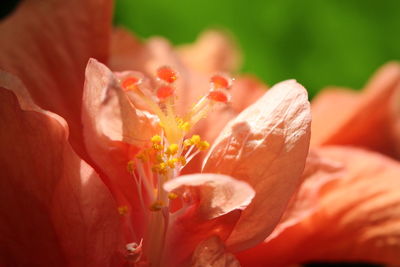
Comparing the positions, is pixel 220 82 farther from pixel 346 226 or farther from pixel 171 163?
pixel 346 226

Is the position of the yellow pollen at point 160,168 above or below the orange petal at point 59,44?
below

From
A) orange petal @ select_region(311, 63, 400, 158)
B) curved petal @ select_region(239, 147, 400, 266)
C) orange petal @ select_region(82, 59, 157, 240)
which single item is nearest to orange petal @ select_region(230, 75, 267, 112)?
orange petal @ select_region(311, 63, 400, 158)

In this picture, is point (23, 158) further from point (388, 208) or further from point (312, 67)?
point (312, 67)

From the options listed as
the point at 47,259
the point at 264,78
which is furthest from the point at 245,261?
the point at 264,78

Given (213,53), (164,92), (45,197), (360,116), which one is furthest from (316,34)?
(45,197)

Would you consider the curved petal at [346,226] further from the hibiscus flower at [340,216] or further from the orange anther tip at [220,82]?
the orange anther tip at [220,82]

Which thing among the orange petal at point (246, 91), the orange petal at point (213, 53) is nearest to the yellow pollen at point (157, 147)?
the orange petal at point (246, 91)

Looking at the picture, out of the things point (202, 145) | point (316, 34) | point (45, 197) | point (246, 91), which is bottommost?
point (45, 197)
